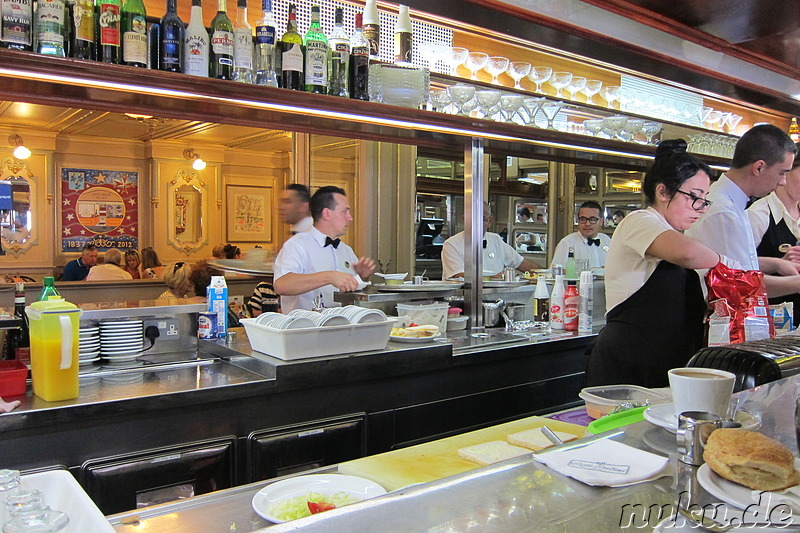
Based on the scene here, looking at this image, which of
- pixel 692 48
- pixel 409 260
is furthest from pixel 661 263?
pixel 409 260

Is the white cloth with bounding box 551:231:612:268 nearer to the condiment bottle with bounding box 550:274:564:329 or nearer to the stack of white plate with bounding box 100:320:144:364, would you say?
the condiment bottle with bounding box 550:274:564:329

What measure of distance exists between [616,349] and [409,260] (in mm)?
4253

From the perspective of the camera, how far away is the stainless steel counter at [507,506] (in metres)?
0.77

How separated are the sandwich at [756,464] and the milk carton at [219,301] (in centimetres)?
246

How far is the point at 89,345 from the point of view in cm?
261

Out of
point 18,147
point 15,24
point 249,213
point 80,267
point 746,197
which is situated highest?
point 18,147

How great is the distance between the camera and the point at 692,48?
6.22 feet

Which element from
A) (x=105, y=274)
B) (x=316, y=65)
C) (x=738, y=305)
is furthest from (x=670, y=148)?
(x=105, y=274)

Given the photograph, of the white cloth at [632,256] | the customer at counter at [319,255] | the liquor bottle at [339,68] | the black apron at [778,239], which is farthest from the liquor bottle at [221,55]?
the black apron at [778,239]

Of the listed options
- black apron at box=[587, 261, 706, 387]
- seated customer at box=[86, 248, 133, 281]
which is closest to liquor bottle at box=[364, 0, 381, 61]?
black apron at box=[587, 261, 706, 387]

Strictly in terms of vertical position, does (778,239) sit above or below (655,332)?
above

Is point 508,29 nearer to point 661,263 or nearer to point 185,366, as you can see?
point 661,263

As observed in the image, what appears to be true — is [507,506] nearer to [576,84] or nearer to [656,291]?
[656,291]

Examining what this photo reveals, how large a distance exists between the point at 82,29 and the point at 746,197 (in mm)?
3075
